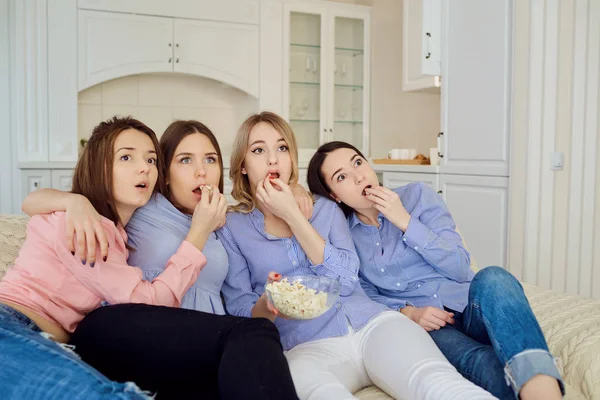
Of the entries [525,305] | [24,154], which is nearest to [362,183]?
[525,305]

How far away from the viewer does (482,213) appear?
Answer: 334cm

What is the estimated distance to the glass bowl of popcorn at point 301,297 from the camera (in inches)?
50.6

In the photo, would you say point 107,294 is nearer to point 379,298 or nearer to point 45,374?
point 45,374

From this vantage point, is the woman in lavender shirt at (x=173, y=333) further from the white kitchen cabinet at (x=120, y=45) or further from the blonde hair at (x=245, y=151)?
the white kitchen cabinet at (x=120, y=45)

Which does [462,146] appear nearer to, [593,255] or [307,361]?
[593,255]

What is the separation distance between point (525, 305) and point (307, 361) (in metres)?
0.49

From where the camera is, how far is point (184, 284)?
4.50 ft

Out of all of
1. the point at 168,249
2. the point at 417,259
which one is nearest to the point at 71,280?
the point at 168,249

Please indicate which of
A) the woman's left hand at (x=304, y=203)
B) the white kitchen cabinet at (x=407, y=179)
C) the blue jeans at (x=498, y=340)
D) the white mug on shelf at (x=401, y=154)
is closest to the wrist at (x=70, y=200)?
the woman's left hand at (x=304, y=203)

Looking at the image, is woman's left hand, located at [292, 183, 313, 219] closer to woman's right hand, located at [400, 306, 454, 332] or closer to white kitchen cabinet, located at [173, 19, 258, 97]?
woman's right hand, located at [400, 306, 454, 332]

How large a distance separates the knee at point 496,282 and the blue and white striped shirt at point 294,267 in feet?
0.85

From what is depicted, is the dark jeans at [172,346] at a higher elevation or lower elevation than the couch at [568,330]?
higher

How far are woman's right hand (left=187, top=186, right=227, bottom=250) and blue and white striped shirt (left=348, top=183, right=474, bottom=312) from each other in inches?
18.7

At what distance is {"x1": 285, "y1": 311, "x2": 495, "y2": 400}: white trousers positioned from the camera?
1188mm
